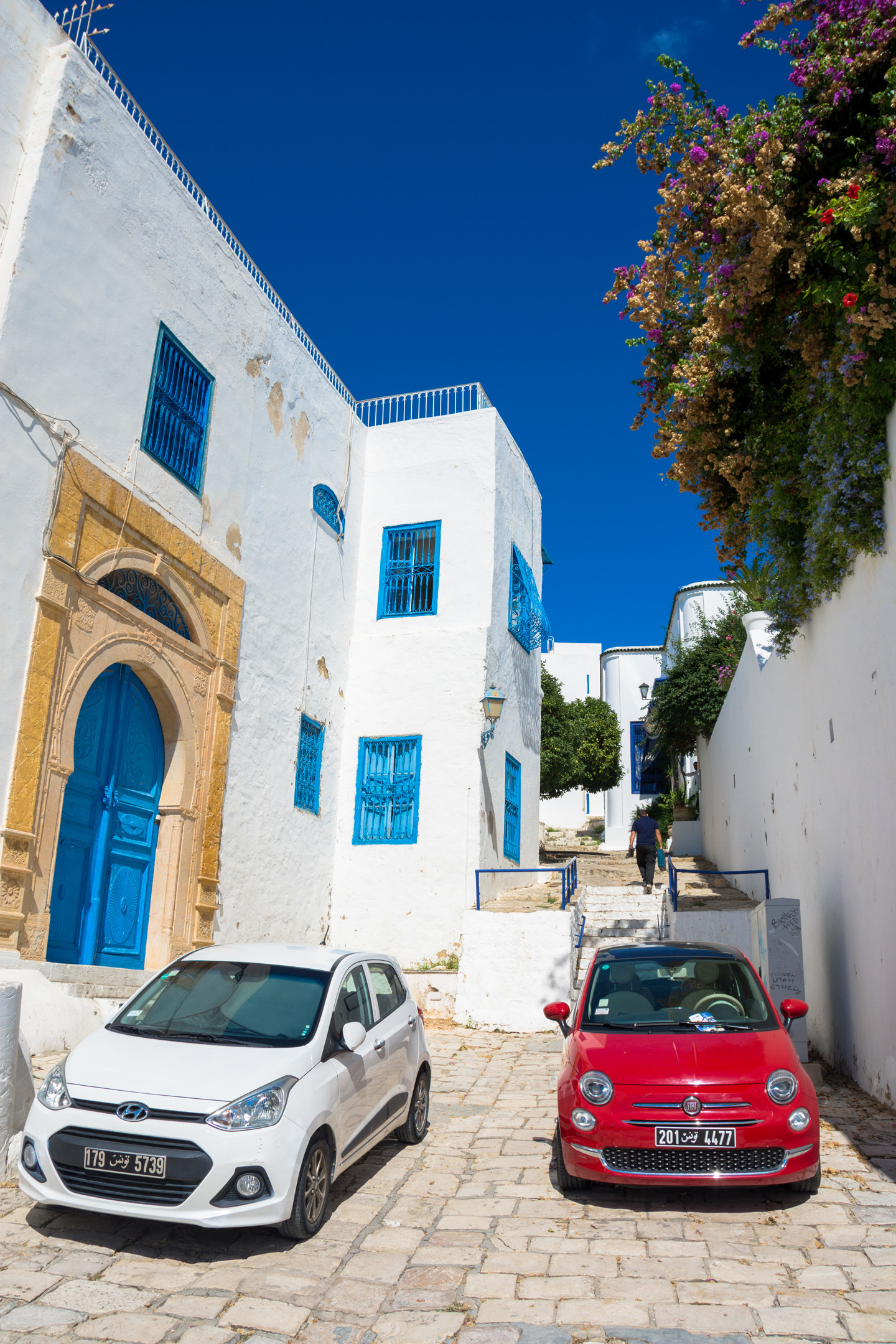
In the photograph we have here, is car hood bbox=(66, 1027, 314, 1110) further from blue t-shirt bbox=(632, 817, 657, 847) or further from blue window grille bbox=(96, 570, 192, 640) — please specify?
blue t-shirt bbox=(632, 817, 657, 847)

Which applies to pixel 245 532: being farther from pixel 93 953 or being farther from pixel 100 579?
pixel 93 953

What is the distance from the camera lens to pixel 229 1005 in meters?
5.75

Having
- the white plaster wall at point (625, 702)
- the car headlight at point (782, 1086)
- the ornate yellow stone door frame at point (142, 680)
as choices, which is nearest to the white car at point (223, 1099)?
the car headlight at point (782, 1086)

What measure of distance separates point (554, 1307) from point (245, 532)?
10.2 metres

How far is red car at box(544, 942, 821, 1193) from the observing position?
5.25m

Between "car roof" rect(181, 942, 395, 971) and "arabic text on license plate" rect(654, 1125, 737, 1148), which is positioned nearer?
"arabic text on license plate" rect(654, 1125, 737, 1148)

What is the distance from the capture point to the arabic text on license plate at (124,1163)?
452 cm

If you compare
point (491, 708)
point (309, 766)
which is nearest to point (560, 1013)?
point (309, 766)

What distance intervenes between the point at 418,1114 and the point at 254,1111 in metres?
2.58

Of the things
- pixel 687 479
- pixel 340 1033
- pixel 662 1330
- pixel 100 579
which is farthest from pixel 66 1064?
pixel 687 479

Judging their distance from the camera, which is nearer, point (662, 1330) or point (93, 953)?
point (662, 1330)

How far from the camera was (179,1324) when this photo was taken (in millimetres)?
3875

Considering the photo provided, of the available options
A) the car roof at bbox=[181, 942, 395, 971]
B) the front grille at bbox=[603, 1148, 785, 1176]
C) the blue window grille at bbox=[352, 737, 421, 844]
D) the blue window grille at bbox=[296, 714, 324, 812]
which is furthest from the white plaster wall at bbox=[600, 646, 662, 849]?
the front grille at bbox=[603, 1148, 785, 1176]

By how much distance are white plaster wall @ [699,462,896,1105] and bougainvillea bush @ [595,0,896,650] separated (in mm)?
456
